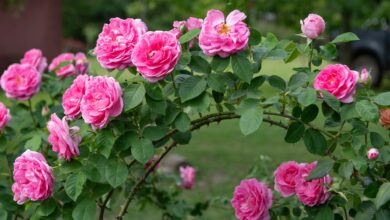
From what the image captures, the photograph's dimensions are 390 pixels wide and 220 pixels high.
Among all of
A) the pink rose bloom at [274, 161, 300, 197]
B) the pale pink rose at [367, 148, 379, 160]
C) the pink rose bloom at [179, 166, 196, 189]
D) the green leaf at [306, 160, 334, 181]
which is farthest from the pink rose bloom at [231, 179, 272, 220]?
the pink rose bloom at [179, 166, 196, 189]

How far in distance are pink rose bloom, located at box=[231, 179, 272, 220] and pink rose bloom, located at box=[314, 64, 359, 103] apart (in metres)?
0.58

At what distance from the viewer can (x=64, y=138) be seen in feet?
7.11

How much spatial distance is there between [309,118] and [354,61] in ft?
54.5

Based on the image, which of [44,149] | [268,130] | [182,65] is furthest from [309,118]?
[268,130]

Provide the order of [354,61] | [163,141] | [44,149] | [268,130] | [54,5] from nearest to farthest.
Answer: [163,141], [44,149], [268,130], [354,61], [54,5]

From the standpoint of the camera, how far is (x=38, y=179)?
7.43 feet

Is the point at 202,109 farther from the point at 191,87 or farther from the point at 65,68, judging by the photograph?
the point at 65,68

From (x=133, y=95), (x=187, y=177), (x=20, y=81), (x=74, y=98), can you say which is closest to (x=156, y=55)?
(x=133, y=95)

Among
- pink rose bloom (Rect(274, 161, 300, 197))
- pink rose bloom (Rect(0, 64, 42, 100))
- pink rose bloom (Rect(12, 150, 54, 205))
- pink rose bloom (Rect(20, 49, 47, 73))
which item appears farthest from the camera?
pink rose bloom (Rect(20, 49, 47, 73))

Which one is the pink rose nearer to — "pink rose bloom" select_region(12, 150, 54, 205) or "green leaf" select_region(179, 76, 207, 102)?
"pink rose bloom" select_region(12, 150, 54, 205)

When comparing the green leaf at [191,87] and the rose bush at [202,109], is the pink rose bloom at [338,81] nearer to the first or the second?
the rose bush at [202,109]

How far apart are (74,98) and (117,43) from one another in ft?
0.66

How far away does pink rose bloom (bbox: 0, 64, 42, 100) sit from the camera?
3104mm

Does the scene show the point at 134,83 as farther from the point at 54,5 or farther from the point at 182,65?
the point at 54,5
